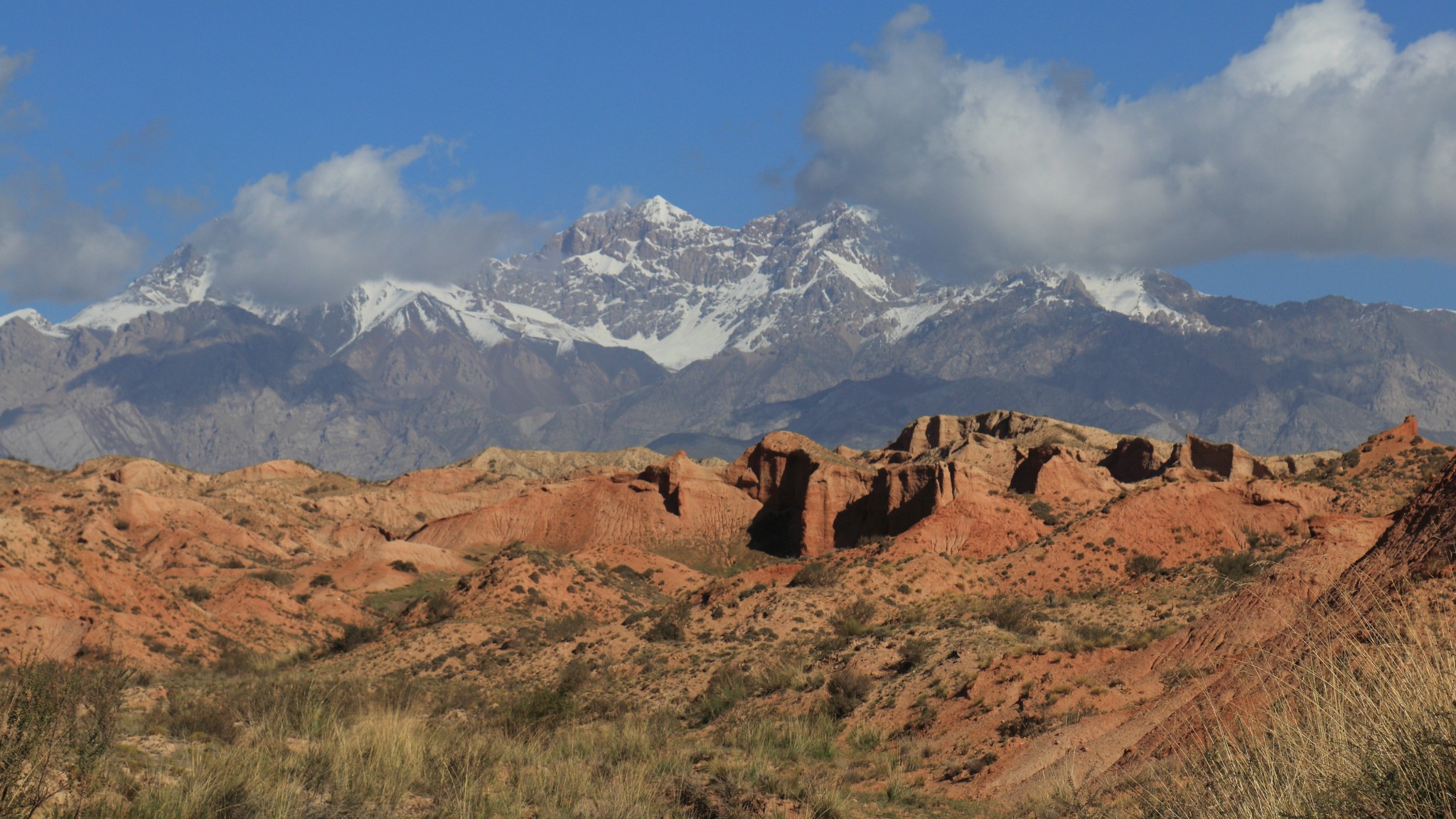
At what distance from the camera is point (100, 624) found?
4281 cm

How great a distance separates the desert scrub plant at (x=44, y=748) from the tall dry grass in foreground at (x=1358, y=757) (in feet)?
28.9

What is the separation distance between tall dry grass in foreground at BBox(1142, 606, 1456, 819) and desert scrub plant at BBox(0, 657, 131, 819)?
8802mm

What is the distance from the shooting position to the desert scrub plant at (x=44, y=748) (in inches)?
399

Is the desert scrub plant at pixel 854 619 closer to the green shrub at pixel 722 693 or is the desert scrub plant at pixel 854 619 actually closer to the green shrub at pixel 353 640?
the green shrub at pixel 722 693

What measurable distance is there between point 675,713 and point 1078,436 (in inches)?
3416

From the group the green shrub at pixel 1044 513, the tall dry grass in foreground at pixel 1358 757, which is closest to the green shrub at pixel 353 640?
the green shrub at pixel 1044 513

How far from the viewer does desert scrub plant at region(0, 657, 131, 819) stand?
Result: 33.2 ft

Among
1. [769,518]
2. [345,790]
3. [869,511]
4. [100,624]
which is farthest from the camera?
[769,518]

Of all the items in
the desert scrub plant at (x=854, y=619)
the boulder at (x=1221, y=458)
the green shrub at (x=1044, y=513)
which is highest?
the boulder at (x=1221, y=458)

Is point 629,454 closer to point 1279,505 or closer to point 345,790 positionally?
point 1279,505

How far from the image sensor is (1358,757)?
8.52 metres

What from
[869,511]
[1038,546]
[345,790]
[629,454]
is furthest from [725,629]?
[629,454]

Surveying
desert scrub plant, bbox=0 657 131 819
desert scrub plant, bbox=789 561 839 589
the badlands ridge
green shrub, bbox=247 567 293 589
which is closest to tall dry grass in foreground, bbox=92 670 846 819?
desert scrub plant, bbox=0 657 131 819

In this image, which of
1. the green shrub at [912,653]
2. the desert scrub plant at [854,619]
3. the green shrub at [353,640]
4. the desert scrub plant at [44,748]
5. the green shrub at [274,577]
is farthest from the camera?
the green shrub at [274,577]
